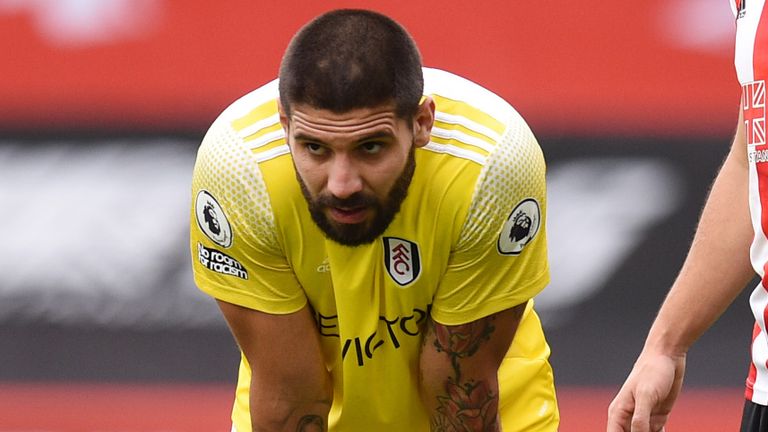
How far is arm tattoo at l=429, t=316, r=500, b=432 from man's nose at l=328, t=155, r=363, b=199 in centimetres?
51

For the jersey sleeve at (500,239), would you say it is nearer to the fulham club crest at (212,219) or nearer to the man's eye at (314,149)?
the man's eye at (314,149)

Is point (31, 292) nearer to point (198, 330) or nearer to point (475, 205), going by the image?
point (198, 330)

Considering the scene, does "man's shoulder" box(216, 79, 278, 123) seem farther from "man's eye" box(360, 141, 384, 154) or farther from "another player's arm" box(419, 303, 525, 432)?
"another player's arm" box(419, 303, 525, 432)

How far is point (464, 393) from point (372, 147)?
70 cm

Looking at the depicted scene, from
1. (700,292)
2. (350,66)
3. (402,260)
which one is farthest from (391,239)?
(700,292)

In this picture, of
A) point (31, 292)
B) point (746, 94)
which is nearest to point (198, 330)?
point (31, 292)

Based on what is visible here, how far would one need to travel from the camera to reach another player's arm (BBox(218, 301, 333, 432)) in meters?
2.80

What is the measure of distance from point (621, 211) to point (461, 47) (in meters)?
0.84

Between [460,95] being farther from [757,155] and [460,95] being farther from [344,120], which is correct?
[757,155]

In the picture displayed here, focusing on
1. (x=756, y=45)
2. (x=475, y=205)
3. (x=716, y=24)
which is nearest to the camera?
(x=756, y=45)

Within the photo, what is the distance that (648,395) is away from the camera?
210 cm

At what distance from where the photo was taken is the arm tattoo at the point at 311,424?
9.59ft

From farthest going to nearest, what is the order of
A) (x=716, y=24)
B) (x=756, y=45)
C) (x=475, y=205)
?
(x=716, y=24) → (x=475, y=205) → (x=756, y=45)

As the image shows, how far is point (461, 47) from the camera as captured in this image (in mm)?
4719
